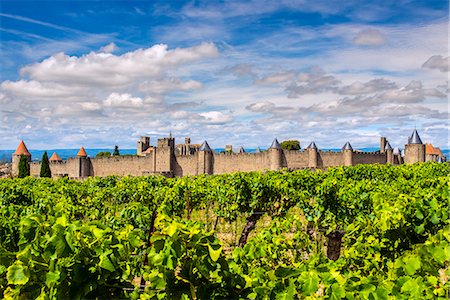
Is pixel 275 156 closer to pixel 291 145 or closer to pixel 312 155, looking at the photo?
pixel 312 155

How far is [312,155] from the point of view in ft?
139

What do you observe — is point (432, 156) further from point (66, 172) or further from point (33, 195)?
point (33, 195)

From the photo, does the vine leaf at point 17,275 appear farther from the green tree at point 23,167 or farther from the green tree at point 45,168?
the green tree at point 45,168

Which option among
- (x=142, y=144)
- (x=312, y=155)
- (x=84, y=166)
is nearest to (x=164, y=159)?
(x=84, y=166)

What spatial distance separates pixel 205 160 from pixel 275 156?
6.62 meters

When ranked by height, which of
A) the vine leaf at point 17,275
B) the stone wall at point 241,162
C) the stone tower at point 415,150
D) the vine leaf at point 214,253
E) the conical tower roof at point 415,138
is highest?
the conical tower roof at point 415,138

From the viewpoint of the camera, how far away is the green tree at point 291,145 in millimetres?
70812

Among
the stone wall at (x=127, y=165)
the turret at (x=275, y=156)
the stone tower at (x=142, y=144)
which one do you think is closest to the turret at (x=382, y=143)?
the turret at (x=275, y=156)

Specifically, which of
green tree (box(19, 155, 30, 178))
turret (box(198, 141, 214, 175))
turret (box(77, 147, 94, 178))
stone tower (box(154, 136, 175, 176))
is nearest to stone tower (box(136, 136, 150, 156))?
turret (box(77, 147, 94, 178))

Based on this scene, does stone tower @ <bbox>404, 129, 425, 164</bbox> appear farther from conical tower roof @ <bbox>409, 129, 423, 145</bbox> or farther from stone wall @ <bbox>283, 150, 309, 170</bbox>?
stone wall @ <bbox>283, 150, 309, 170</bbox>

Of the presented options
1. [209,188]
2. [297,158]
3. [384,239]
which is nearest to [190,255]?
[384,239]

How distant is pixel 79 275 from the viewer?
323cm

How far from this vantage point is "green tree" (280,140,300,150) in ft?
232

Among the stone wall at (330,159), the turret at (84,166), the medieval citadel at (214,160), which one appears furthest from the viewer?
the turret at (84,166)
